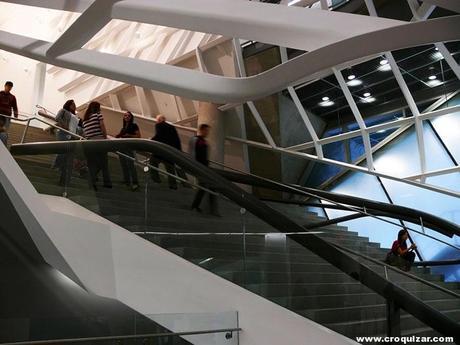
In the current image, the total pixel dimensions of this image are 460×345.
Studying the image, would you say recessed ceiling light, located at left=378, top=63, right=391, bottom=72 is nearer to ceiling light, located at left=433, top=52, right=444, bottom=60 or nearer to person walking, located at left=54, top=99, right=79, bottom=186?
ceiling light, located at left=433, top=52, right=444, bottom=60

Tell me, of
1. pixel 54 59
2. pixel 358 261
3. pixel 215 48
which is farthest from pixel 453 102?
pixel 54 59

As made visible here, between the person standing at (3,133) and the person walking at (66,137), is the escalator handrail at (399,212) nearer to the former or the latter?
the person walking at (66,137)

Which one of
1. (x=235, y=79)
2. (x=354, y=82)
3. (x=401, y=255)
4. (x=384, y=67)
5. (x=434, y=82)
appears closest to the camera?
(x=235, y=79)

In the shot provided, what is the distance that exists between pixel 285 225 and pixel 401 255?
1350 millimetres

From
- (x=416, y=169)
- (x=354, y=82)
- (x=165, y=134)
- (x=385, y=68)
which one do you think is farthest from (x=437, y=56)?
(x=165, y=134)

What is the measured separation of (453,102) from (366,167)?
2.99 meters

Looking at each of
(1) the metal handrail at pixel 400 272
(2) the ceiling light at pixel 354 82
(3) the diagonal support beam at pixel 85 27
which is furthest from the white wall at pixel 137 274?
(2) the ceiling light at pixel 354 82

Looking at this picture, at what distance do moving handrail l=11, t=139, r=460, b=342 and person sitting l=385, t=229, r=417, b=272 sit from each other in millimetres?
408

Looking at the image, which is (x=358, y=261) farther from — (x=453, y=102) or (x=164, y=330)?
(x=453, y=102)

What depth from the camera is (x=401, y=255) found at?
5707mm

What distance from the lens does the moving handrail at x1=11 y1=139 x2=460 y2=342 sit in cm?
493

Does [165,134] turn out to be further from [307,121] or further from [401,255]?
[307,121]

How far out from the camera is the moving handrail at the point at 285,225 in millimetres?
4926

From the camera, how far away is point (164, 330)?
4.80m
